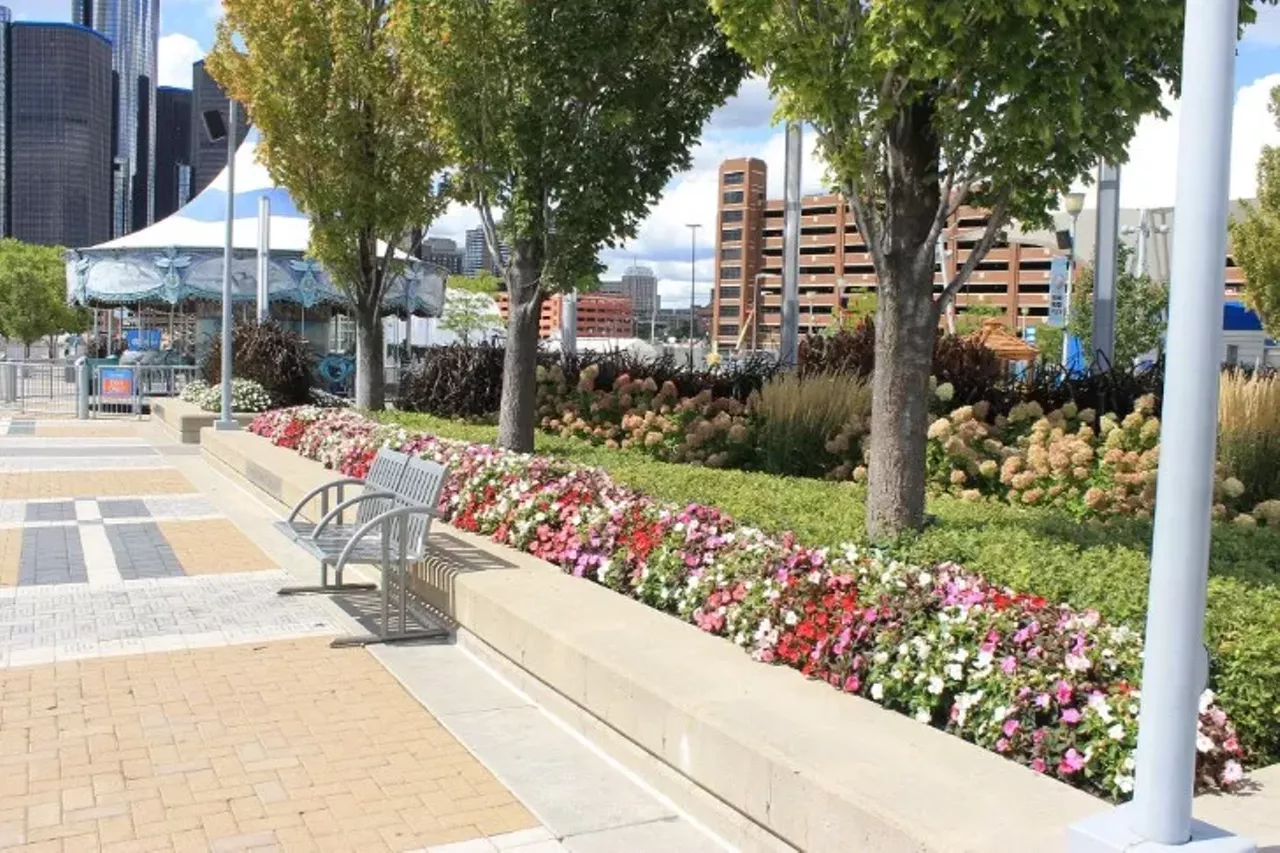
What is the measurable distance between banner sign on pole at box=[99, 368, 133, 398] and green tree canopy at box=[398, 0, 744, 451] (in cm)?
1579

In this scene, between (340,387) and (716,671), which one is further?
(340,387)

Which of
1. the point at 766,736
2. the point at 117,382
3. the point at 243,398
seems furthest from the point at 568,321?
the point at 766,736

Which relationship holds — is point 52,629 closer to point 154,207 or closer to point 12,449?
point 12,449

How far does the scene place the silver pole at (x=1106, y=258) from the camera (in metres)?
10.8

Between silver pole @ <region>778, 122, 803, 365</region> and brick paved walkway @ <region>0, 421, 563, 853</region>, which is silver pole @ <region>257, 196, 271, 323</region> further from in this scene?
brick paved walkway @ <region>0, 421, 563, 853</region>

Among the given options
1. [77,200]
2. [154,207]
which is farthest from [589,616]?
[77,200]

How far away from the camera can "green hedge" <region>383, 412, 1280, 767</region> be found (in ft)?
12.7

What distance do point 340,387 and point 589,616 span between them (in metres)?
20.2

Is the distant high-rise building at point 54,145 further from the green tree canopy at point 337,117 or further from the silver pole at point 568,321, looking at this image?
the green tree canopy at point 337,117

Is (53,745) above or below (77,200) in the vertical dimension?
below

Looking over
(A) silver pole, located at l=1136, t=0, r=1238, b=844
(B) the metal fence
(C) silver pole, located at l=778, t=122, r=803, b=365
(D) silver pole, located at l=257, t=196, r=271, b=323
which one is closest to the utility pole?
(A) silver pole, located at l=1136, t=0, r=1238, b=844

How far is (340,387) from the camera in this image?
81.3 ft

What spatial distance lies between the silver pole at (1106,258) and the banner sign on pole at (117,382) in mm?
19291

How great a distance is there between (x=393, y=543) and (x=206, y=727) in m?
2.35
